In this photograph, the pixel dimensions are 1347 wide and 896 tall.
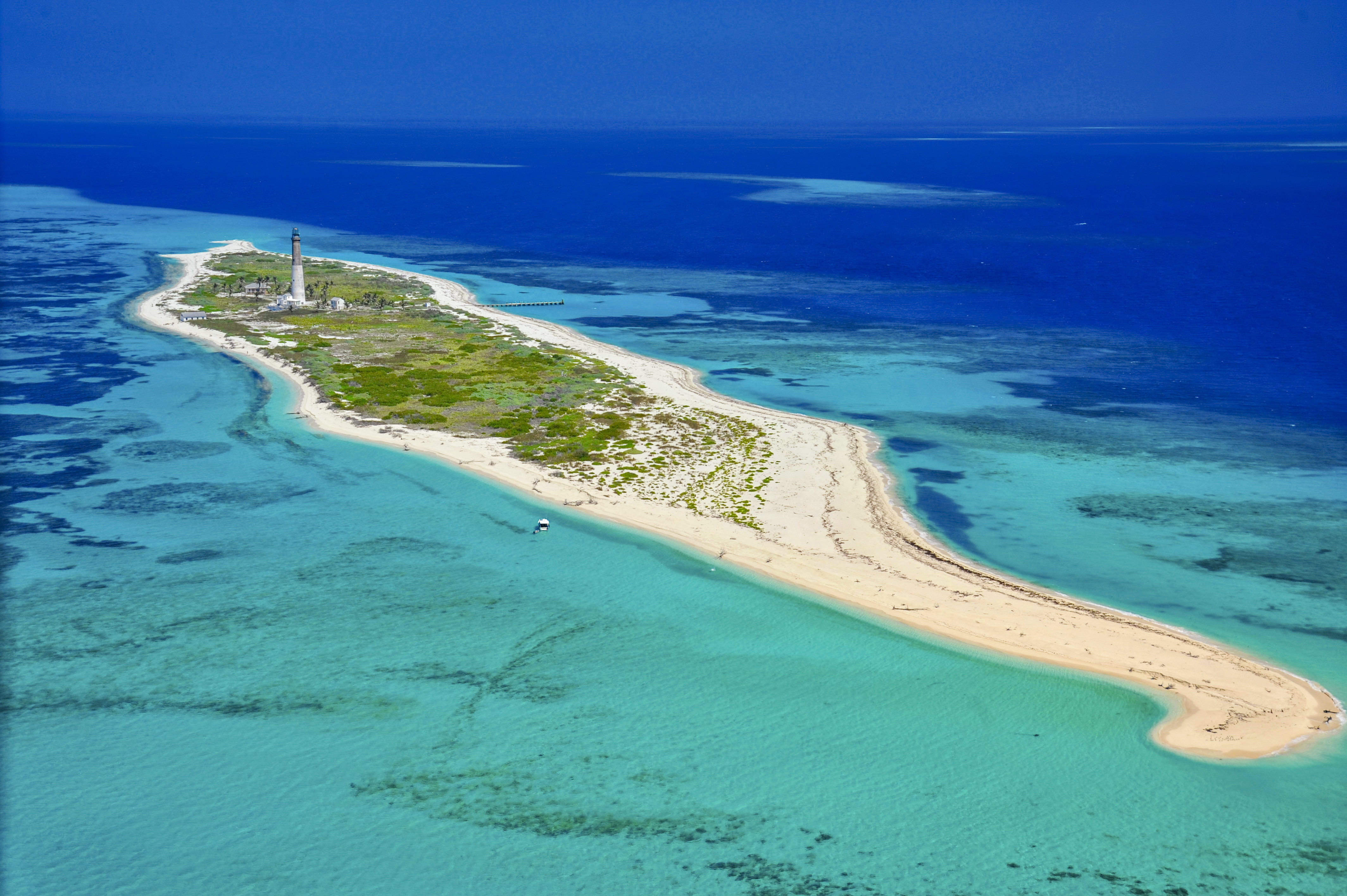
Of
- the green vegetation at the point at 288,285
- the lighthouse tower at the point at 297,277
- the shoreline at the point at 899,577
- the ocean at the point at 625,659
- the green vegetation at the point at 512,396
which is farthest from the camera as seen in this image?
the green vegetation at the point at 288,285

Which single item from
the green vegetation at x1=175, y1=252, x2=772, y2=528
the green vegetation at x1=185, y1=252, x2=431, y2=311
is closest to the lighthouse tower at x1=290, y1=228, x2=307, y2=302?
the green vegetation at x1=185, y1=252, x2=431, y2=311

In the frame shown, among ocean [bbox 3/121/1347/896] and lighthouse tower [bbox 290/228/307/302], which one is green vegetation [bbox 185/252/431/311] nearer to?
lighthouse tower [bbox 290/228/307/302]

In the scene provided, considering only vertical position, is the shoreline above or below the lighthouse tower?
below

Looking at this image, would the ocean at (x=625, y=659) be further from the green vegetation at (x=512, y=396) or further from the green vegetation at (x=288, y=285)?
the green vegetation at (x=288, y=285)

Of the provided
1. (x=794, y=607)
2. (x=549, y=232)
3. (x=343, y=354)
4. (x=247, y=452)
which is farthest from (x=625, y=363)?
(x=549, y=232)

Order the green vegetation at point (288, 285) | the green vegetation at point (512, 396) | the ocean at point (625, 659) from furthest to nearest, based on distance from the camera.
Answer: the green vegetation at point (288, 285), the green vegetation at point (512, 396), the ocean at point (625, 659)

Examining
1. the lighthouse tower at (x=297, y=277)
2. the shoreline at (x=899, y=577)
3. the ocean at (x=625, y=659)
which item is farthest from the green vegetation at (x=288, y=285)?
the shoreline at (x=899, y=577)
